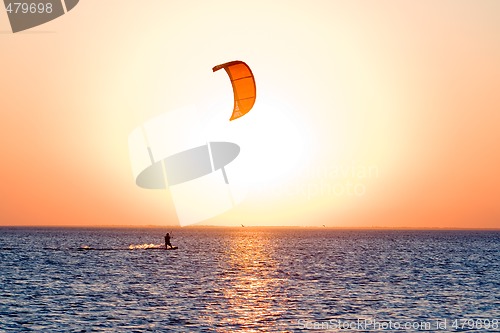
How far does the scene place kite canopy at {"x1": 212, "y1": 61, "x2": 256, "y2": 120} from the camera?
147 feet

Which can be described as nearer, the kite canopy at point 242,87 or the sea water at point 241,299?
the sea water at point 241,299

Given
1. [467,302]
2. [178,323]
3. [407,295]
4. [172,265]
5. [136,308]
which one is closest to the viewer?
[178,323]

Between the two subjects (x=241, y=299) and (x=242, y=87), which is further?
(x=242, y=87)

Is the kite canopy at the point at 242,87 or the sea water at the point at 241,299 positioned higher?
the kite canopy at the point at 242,87

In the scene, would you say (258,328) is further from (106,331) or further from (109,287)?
(109,287)

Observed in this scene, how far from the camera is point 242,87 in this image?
151 feet

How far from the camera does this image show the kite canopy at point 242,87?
4481cm

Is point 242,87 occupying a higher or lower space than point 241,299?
higher

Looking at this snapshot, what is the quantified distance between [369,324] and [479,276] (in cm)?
3493

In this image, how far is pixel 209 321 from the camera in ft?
119

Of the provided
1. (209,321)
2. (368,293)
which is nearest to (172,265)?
(368,293)

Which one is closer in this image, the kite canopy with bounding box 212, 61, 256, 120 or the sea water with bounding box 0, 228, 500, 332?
the sea water with bounding box 0, 228, 500, 332

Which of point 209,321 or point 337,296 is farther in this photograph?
point 337,296

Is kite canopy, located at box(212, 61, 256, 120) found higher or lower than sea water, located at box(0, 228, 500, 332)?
→ higher
